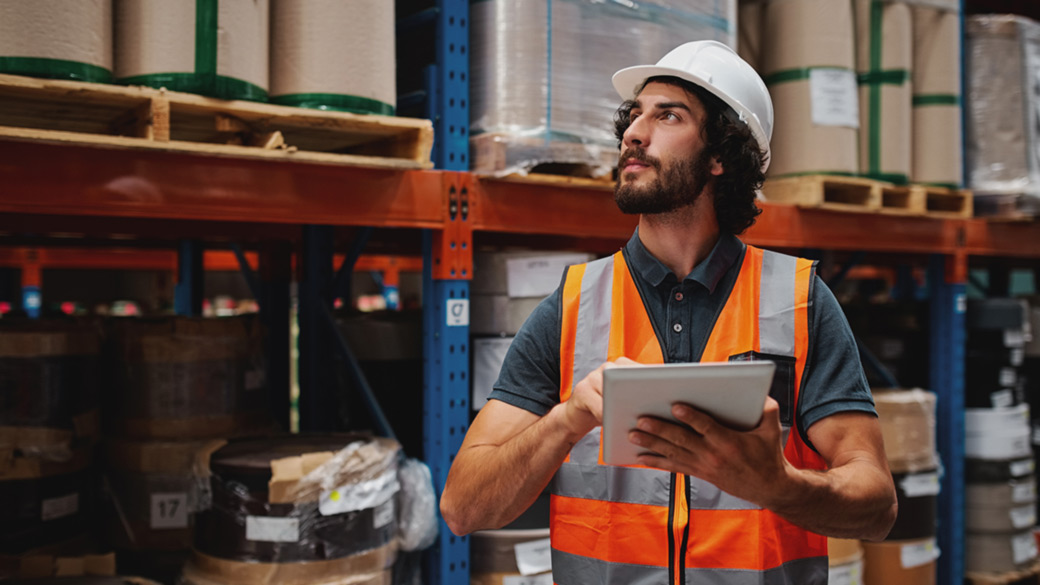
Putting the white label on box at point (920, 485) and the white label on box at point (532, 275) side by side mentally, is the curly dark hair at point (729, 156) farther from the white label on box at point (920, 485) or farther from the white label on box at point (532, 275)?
the white label on box at point (920, 485)

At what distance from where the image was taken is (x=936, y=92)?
438 cm

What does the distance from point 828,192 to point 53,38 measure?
3.53m

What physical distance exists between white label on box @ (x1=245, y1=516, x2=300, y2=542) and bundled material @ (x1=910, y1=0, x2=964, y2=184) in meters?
3.72

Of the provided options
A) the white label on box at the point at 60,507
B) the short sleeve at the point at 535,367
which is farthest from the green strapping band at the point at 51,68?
the white label on box at the point at 60,507

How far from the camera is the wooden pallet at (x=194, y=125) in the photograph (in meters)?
2.21

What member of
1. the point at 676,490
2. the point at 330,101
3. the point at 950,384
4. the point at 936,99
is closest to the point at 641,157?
the point at 676,490

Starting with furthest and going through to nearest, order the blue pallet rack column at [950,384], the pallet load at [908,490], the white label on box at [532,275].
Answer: the blue pallet rack column at [950,384]
the pallet load at [908,490]
the white label on box at [532,275]

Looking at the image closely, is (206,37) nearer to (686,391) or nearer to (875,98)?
(686,391)

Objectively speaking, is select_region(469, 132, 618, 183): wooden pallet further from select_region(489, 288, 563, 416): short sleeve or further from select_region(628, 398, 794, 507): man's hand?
select_region(628, 398, 794, 507): man's hand

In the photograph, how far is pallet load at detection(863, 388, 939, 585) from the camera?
4.11 m

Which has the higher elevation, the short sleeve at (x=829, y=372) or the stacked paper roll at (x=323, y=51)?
the stacked paper roll at (x=323, y=51)

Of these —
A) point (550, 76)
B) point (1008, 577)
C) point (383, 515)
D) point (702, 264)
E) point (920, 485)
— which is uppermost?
point (550, 76)

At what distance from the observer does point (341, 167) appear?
8.91ft

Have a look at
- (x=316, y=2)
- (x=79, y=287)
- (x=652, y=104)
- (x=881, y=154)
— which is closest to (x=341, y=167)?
(x=316, y=2)
